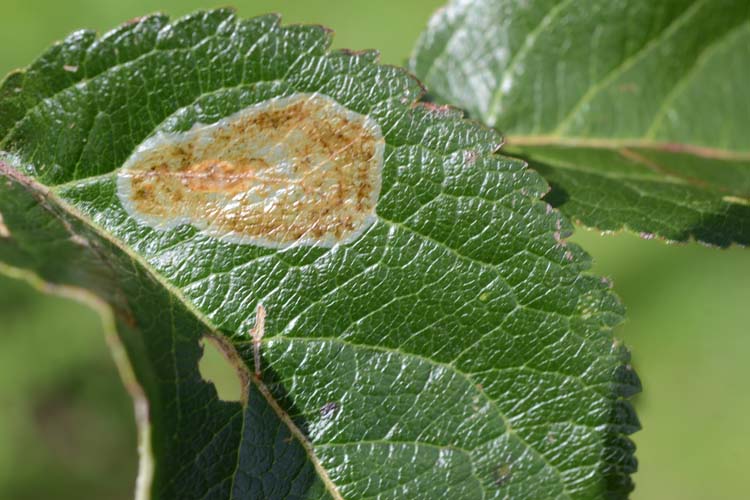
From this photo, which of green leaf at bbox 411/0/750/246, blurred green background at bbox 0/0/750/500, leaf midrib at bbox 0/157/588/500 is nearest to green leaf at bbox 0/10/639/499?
leaf midrib at bbox 0/157/588/500

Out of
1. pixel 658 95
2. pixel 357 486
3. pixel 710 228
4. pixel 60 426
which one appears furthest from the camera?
pixel 60 426

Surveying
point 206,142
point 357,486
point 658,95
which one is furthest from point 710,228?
point 206,142

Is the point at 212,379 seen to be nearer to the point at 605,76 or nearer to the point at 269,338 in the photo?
the point at 269,338

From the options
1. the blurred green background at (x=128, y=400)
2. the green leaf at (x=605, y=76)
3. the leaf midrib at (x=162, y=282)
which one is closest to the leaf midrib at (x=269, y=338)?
the leaf midrib at (x=162, y=282)

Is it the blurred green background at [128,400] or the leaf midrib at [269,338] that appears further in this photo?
the blurred green background at [128,400]

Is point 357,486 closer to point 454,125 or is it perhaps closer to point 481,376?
point 481,376

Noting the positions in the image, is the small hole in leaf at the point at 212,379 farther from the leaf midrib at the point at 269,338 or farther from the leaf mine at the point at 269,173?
the leaf mine at the point at 269,173
